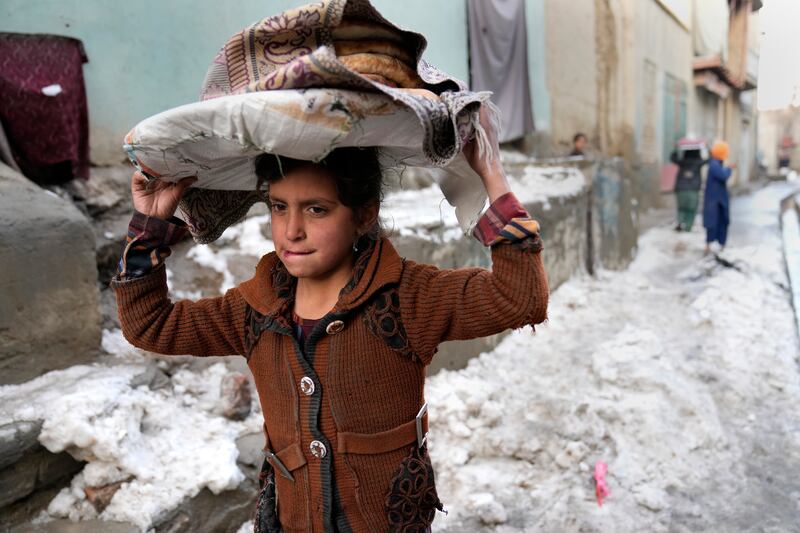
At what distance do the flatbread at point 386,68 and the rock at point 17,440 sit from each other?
171 cm

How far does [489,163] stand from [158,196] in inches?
27.8

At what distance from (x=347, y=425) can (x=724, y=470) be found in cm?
263

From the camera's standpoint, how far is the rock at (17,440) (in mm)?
1945

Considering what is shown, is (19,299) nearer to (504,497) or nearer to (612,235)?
(504,497)

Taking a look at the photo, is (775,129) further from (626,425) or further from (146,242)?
(146,242)

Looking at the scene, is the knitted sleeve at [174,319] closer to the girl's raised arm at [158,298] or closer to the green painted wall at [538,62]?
the girl's raised arm at [158,298]

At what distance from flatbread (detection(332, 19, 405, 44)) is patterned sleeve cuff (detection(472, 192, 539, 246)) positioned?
0.37 metres

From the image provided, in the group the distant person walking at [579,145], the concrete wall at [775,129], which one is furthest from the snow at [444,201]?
the concrete wall at [775,129]

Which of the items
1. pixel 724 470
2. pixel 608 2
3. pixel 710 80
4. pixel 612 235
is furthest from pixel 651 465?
pixel 710 80

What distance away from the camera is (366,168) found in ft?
4.13

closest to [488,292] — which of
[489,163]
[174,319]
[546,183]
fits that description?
[489,163]

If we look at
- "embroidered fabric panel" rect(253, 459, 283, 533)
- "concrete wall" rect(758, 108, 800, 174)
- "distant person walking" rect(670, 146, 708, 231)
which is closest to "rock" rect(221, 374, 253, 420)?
"embroidered fabric panel" rect(253, 459, 283, 533)

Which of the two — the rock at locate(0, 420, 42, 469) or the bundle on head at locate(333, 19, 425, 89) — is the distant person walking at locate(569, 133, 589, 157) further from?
the bundle on head at locate(333, 19, 425, 89)

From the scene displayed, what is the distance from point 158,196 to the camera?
4.32ft
